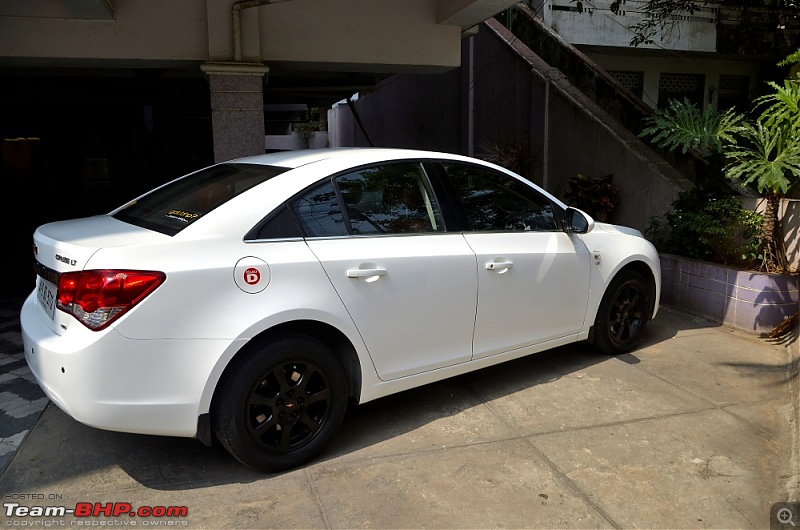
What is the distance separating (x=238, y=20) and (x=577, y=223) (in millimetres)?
3942

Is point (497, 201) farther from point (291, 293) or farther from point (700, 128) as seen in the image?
point (700, 128)

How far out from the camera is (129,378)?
A: 276 centimetres

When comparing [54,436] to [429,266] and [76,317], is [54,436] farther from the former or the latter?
[429,266]

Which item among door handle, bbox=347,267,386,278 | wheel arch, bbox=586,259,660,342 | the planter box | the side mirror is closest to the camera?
door handle, bbox=347,267,386,278

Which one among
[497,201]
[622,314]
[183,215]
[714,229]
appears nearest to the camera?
[183,215]

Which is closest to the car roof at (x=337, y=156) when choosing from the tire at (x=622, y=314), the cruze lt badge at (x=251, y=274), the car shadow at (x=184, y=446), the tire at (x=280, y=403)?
the cruze lt badge at (x=251, y=274)

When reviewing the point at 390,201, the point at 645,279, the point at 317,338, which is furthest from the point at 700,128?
the point at 317,338

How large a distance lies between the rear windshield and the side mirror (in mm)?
2033

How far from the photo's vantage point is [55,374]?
287 cm

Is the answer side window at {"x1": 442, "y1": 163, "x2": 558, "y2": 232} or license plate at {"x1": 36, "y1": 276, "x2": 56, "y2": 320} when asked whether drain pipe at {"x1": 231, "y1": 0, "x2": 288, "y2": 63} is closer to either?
side window at {"x1": 442, "y1": 163, "x2": 558, "y2": 232}

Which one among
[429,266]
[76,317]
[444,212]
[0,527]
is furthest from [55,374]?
[444,212]

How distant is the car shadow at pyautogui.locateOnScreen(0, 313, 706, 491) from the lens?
316cm

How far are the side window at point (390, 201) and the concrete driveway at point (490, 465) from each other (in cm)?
117

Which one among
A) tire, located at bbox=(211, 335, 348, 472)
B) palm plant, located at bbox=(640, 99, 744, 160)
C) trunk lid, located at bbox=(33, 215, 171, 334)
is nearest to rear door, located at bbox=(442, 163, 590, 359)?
tire, located at bbox=(211, 335, 348, 472)
